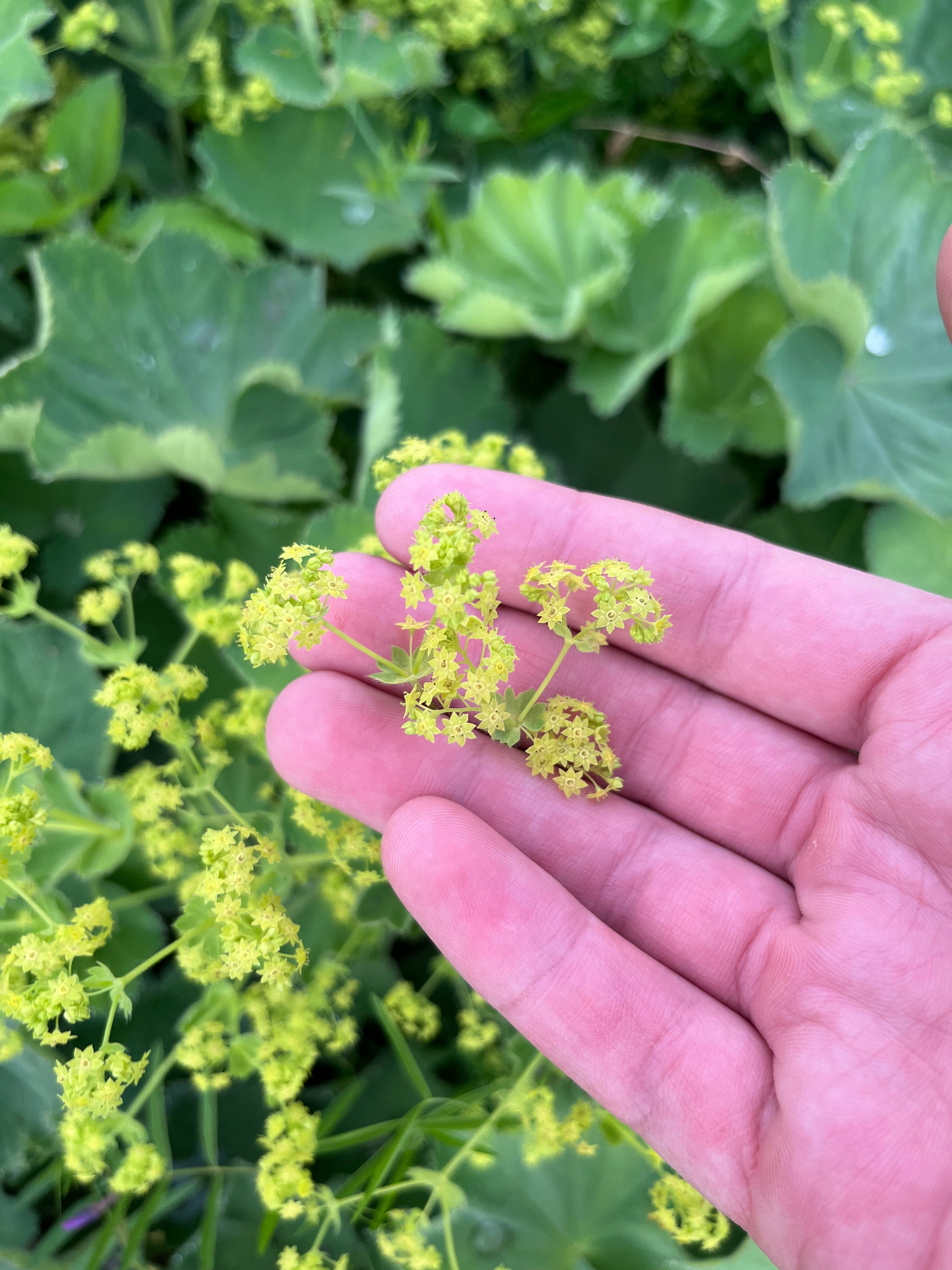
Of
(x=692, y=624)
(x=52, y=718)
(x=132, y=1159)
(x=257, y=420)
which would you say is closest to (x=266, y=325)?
(x=257, y=420)

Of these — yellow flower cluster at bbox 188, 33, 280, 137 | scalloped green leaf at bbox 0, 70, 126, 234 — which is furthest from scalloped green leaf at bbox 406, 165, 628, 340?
scalloped green leaf at bbox 0, 70, 126, 234

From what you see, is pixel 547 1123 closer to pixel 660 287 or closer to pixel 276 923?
pixel 276 923

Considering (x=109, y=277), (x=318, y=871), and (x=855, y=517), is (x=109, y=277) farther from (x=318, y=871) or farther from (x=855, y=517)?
(x=855, y=517)

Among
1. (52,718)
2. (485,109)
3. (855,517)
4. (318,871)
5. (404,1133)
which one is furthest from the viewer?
(485,109)

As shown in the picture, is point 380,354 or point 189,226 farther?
A: point 189,226

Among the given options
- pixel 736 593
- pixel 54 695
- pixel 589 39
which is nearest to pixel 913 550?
pixel 736 593

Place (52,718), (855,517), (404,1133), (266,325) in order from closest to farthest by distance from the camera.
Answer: (404,1133) < (52,718) < (266,325) < (855,517)
